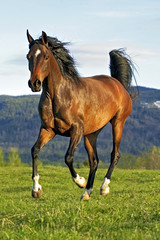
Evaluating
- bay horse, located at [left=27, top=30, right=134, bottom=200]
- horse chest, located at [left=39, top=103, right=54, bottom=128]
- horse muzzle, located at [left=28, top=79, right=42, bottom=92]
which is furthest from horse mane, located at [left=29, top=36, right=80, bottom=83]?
horse muzzle, located at [left=28, top=79, right=42, bottom=92]

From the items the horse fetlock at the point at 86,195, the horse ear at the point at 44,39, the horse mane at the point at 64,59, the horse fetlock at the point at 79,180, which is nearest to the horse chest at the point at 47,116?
the horse mane at the point at 64,59

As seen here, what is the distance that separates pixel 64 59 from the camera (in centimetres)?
1047

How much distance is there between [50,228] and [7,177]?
17.6m

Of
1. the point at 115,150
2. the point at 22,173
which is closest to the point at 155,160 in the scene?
the point at 22,173

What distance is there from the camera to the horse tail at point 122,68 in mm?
14148

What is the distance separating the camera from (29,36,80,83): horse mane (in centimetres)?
1027

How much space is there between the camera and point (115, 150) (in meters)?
12.7

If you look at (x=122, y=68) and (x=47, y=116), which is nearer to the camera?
(x=47, y=116)

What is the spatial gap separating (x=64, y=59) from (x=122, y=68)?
4.09 metres

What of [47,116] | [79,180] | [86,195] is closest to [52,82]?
[47,116]

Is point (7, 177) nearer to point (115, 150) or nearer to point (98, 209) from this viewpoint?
point (115, 150)

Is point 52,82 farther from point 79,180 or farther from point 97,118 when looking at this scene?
point 79,180

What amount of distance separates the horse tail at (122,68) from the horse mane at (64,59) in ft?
12.4

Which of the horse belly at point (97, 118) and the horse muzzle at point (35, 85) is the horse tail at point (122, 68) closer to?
the horse belly at point (97, 118)
